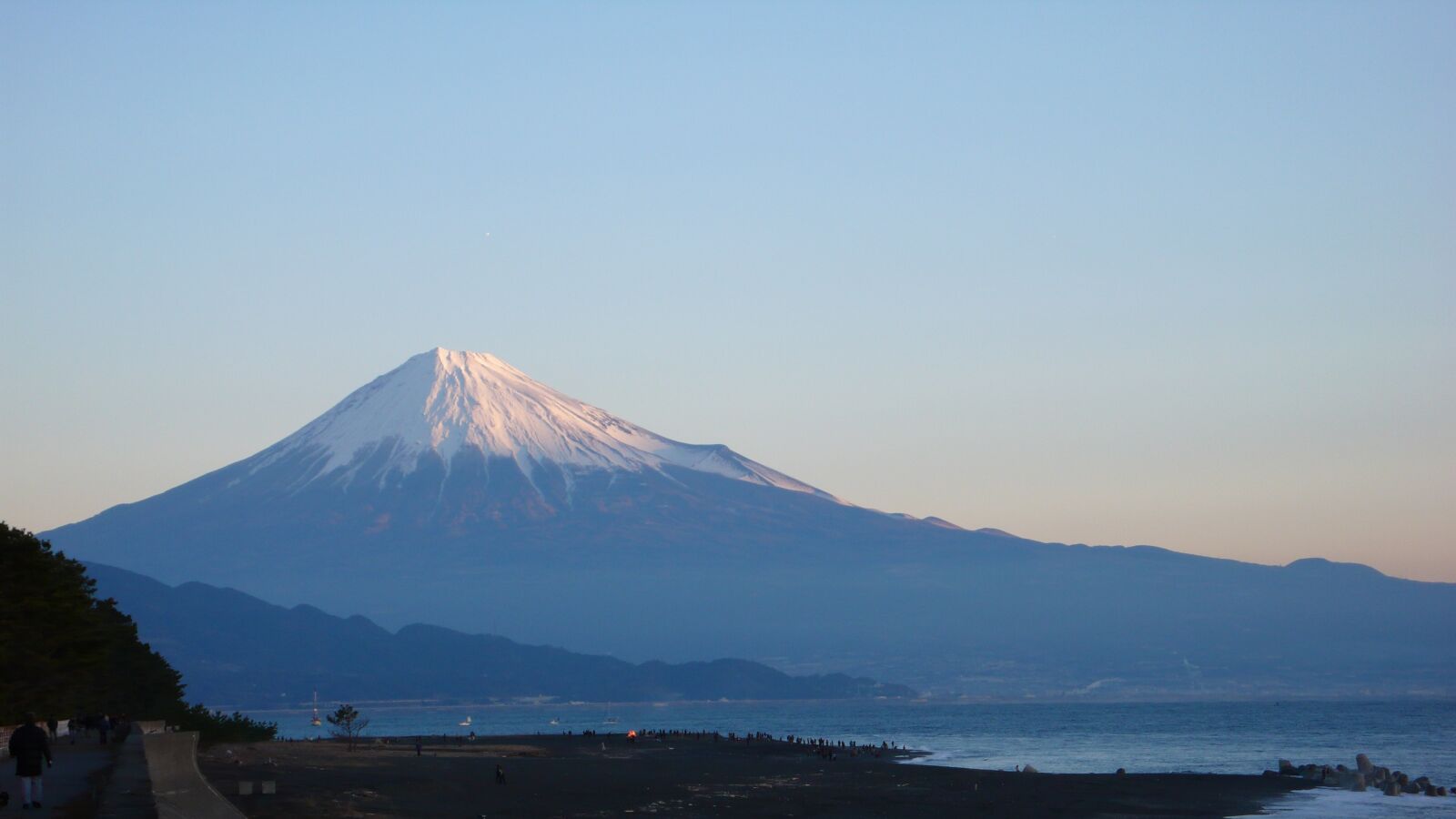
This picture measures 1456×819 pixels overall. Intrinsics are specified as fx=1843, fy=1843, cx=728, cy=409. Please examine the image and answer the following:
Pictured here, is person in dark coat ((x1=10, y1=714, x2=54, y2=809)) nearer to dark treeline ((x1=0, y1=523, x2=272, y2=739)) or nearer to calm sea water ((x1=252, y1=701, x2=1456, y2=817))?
dark treeline ((x1=0, y1=523, x2=272, y2=739))

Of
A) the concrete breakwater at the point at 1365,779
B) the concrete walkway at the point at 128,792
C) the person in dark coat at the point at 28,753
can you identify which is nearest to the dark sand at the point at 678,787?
the concrete breakwater at the point at 1365,779

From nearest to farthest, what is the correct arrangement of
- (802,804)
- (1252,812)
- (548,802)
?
1. (548,802)
2. (802,804)
3. (1252,812)

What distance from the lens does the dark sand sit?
48250 millimetres

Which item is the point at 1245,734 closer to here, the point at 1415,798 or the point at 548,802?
the point at 1415,798

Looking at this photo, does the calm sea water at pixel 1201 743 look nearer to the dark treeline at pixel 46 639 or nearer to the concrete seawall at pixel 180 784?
the concrete seawall at pixel 180 784

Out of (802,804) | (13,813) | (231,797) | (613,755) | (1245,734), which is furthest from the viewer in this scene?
(1245,734)

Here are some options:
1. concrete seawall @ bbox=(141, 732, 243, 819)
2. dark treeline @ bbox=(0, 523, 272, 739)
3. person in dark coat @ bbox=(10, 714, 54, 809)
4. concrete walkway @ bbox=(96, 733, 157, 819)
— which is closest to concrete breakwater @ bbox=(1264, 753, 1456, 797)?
concrete seawall @ bbox=(141, 732, 243, 819)

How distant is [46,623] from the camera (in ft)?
186

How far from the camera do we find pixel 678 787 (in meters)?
61.2

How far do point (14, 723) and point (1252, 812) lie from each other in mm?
38147

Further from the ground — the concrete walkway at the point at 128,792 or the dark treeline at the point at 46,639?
the dark treeline at the point at 46,639

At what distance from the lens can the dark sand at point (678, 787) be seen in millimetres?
48250

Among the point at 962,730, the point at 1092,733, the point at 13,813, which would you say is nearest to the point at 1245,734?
the point at 1092,733

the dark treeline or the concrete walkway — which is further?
the dark treeline
